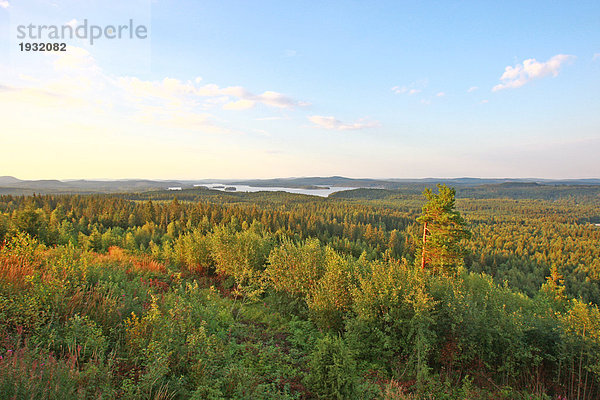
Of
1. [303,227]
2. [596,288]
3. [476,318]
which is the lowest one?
[596,288]

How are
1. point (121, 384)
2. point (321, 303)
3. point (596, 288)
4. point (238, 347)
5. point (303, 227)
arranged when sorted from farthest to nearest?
point (303, 227) < point (596, 288) < point (321, 303) < point (238, 347) < point (121, 384)

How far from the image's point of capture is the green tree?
22.3 metres

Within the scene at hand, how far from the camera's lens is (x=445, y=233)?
73.4ft

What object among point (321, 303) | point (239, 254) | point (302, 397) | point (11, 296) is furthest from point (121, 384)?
point (239, 254)

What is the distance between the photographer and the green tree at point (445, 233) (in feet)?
73.0

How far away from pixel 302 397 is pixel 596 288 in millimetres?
99905

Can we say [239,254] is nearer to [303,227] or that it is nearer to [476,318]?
[476,318]

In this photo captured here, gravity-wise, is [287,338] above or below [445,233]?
below

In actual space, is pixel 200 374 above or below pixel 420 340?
above

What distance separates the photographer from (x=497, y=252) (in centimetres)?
9019

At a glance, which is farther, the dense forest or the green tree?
the green tree

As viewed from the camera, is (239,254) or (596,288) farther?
(596,288)

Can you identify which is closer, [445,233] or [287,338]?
[287,338]

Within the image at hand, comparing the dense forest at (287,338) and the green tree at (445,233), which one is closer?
the dense forest at (287,338)
